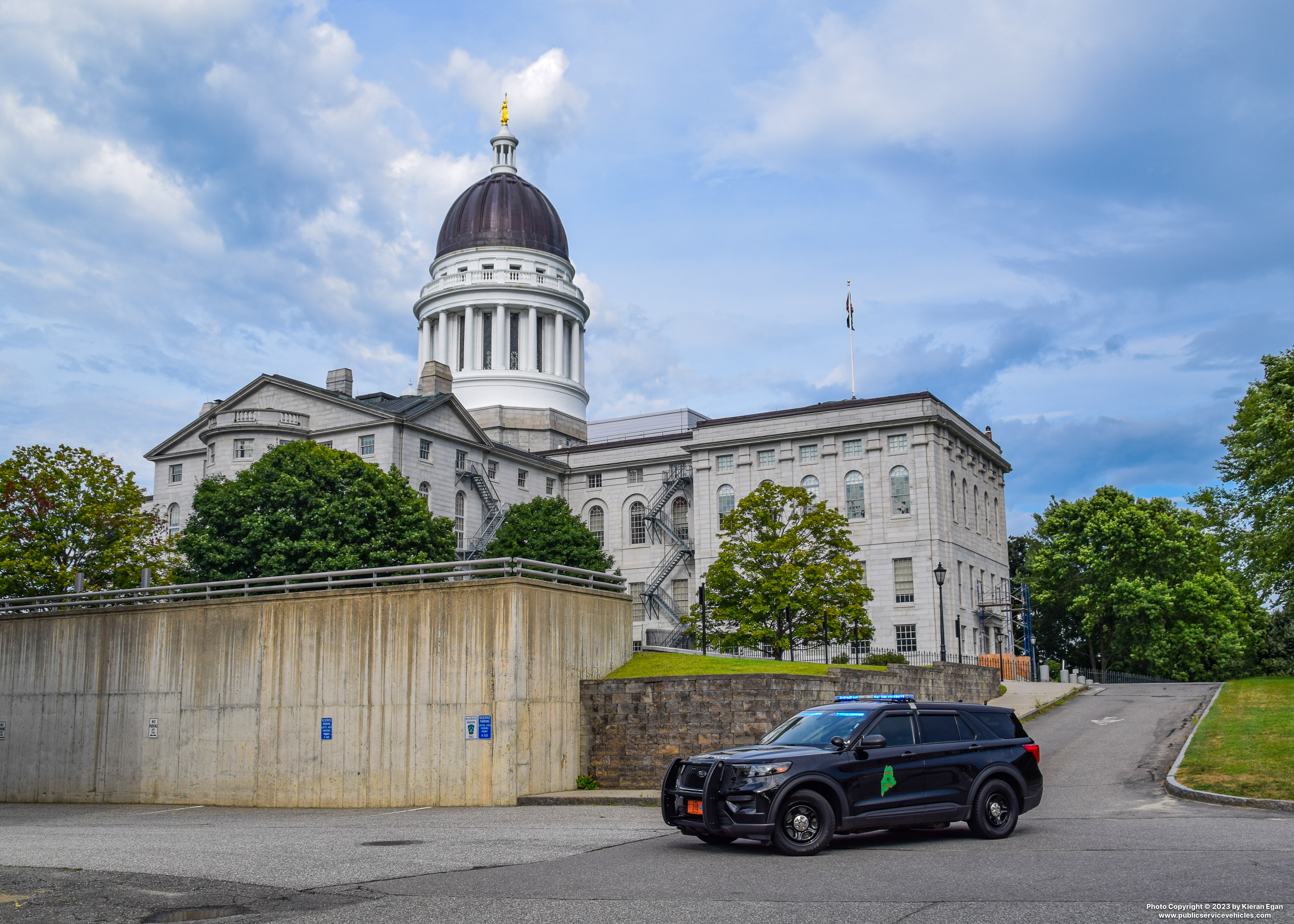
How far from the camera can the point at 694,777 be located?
15133 mm

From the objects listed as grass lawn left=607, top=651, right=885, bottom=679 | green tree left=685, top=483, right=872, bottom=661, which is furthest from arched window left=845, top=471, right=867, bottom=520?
grass lawn left=607, top=651, right=885, bottom=679

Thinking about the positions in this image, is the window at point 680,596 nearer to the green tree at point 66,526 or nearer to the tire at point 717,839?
the green tree at point 66,526

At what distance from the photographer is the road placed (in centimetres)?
1048

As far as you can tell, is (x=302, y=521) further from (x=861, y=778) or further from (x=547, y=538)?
(x=861, y=778)

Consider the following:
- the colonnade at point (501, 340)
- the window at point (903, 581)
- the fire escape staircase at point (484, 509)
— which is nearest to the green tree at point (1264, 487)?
the window at point (903, 581)

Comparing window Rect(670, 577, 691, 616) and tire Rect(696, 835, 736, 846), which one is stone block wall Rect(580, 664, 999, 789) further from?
window Rect(670, 577, 691, 616)

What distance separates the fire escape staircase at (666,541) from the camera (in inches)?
2840

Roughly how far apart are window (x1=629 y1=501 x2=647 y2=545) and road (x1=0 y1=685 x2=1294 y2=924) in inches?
2146

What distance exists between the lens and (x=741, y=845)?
50.2 feet

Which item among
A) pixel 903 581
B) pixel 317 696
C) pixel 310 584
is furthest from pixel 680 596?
pixel 317 696

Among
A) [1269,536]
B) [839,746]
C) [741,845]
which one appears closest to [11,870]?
[741,845]

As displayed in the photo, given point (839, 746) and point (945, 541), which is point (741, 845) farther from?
point (945, 541)

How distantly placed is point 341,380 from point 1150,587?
51.7 m

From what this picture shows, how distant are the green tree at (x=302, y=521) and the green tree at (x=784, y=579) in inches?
521
